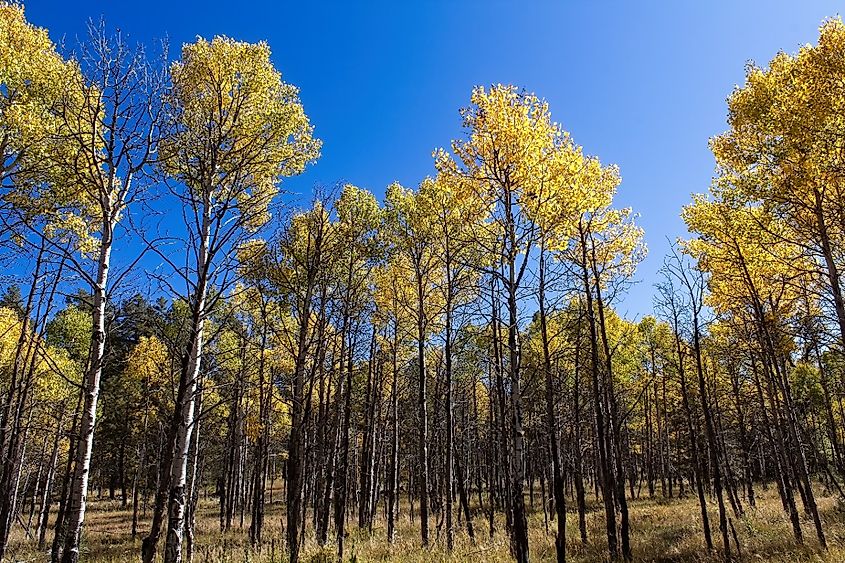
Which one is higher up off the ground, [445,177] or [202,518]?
[445,177]

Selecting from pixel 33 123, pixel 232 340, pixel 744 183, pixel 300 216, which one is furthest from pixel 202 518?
pixel 744 183

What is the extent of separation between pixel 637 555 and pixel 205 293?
1281 cm

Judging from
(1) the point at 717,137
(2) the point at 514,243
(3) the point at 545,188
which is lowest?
(2) the point at 514,243

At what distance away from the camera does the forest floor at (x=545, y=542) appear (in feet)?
31.1

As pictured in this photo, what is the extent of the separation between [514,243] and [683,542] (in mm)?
11125

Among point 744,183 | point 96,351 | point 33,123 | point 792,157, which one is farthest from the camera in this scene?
point 744,183

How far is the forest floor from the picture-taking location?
9.48 meters

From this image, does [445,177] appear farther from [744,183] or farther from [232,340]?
[232,340]

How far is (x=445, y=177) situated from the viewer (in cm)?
903

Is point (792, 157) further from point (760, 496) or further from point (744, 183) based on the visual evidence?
point (760, 496)

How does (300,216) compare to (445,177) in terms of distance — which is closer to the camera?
(445,177)

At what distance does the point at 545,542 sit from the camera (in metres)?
14.6

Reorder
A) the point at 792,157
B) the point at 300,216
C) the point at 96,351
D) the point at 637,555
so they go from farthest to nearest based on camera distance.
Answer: the point at 637,555, the point at 300,216, the point at 792,157, the point at 96,351

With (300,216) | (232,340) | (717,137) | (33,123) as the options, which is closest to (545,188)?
(717,137)
